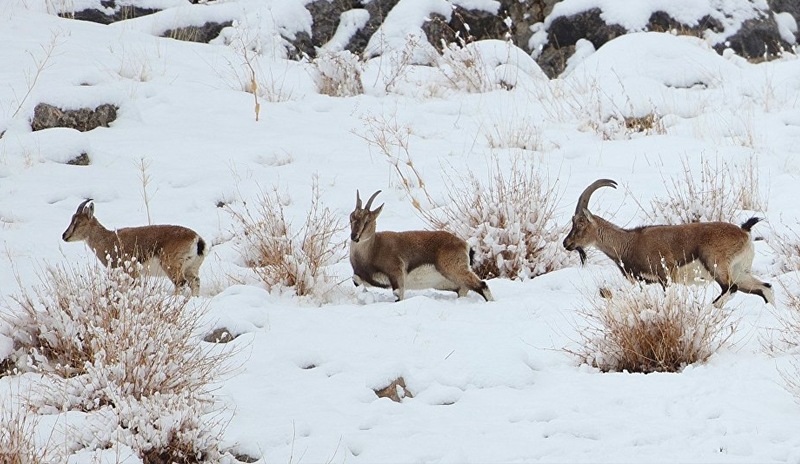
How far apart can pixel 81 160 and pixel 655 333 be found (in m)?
7.37

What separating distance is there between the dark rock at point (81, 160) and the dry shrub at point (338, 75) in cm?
407

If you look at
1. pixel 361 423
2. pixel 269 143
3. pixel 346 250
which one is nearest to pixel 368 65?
pixel 269 143

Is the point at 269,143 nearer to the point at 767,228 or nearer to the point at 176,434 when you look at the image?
the point at 767,228

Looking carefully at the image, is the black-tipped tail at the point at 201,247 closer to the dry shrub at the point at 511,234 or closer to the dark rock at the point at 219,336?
the dark rock at the point at 219,336

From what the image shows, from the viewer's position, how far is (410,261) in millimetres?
7738

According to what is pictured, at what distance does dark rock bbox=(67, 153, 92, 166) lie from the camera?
11.1m

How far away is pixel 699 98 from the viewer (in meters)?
13.9

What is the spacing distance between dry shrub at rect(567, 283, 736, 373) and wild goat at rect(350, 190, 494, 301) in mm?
1662

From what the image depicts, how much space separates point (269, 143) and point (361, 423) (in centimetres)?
722

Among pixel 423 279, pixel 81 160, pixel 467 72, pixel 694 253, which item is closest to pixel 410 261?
pixel 423 279

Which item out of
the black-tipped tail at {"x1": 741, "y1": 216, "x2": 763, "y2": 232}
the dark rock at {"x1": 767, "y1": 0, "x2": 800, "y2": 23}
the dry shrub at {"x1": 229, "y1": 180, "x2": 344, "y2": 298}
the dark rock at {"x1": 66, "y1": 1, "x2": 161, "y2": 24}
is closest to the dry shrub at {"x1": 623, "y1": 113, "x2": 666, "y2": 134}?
the black-tipped tail at {"x1": 741, "y1": 216, "x2": 763, "y2": 232}

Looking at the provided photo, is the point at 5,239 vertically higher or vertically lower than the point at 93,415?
lower

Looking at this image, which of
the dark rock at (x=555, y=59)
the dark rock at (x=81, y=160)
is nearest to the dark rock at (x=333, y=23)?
the dark rock at (x=555, y=59)

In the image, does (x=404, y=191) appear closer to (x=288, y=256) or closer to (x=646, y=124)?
(x=288, y=256)
